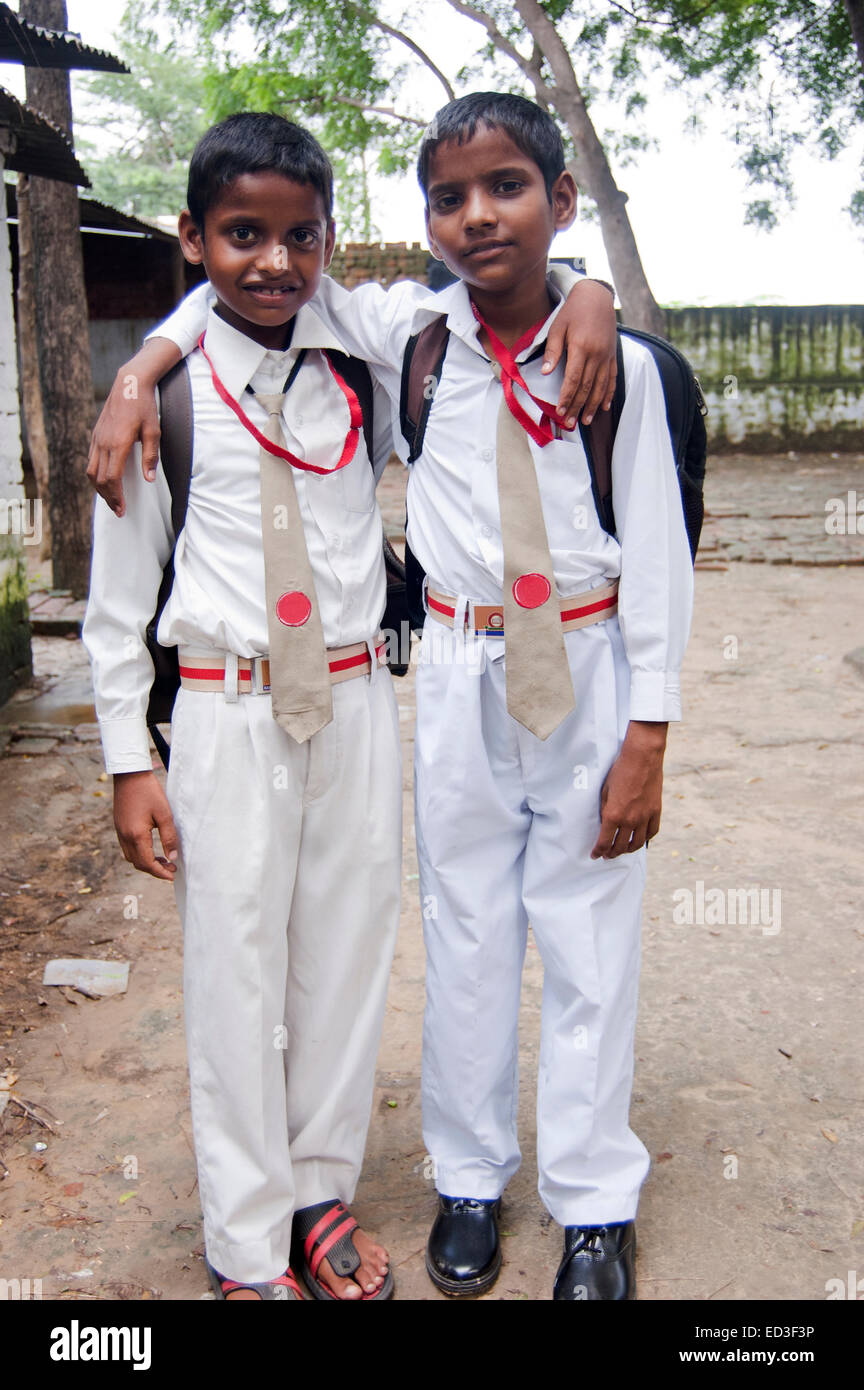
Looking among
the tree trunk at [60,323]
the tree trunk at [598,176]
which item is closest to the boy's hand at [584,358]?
the tree trunk at [60,323]

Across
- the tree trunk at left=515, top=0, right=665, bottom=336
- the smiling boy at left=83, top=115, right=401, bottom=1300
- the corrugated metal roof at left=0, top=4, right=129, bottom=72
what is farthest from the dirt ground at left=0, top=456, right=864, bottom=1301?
the tree trunk at left=515, top=0, right=665, bottom=336

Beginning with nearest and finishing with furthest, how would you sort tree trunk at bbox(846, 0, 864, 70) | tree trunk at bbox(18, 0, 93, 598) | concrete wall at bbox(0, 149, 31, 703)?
concrete wall at bbox(0, 149, 31, 703) < tree trunk at bbox(18, 0, 93, 598) < tree trunk at bbox(846, 0, 864, 70)

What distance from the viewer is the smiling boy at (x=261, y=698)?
196cm

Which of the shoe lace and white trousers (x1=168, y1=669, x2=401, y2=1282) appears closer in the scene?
white trousers (x1=168, y1=669, x2=401, y2=1282)

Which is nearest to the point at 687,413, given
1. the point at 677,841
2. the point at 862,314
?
the point at 677,841

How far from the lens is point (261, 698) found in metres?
2.01

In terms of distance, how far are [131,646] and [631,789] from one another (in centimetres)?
84

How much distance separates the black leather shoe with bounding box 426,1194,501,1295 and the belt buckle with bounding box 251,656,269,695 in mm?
999

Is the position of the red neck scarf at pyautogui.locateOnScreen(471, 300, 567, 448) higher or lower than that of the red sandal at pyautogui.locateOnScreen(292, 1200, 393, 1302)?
higher

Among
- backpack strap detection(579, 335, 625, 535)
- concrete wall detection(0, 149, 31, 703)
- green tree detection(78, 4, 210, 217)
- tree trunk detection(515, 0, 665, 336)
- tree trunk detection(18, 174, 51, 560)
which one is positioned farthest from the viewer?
green tree detection(78, 4, 210, 217)

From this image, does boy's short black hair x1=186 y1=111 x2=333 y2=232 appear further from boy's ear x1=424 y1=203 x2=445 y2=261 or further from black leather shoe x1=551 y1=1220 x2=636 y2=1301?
black leather shoe x1=551 y1=1220 x2=636 y2=1301

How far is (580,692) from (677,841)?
2.24 metres

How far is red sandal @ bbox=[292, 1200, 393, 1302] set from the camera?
2.15 m

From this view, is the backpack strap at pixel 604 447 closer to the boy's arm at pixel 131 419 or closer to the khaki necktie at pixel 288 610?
the khaki necktie at pixel 288 610
